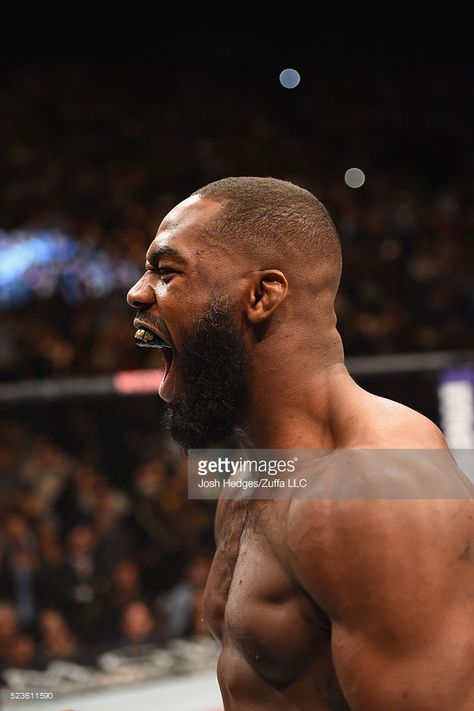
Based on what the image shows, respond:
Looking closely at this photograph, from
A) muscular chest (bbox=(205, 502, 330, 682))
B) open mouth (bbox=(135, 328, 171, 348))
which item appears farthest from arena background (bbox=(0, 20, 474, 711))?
open mouth (bbox=(135, 328, 171, 348))

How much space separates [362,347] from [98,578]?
5.93 ft

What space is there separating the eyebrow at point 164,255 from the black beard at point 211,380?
0.24 feet

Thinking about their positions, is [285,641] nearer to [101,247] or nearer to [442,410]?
[442,410]

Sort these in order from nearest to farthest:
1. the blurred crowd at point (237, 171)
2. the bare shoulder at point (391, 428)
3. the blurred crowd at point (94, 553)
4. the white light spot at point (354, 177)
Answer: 1. the bare shoulder at point (391, 428)
2. the blurred crowd at point (94, 553)
3. the blurred crowd at point (237, 171)
4. the white light spot at point (354, 177)

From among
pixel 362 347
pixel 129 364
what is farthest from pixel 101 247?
pixel 362 347

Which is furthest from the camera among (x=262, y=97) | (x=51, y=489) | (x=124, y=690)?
(x=262, y=97)

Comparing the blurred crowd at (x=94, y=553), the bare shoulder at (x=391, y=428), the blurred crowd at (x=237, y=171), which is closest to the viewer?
the bare shoulder at (x=391, y=428)

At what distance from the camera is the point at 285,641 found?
44.8 inches

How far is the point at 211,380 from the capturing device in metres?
1.28

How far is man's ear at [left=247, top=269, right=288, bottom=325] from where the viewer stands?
1.24m

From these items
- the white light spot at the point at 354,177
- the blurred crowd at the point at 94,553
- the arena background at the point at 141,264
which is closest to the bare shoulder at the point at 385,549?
the arena background at the point at 141,264

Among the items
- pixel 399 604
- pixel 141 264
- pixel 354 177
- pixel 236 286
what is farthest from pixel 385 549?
pixel 354 177

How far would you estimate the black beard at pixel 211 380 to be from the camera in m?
1.26

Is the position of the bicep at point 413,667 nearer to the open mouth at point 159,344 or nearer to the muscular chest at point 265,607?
the muscular chest at point 265,607
